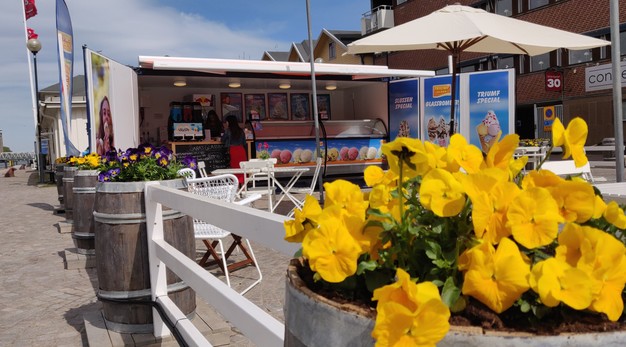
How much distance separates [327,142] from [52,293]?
8545mm

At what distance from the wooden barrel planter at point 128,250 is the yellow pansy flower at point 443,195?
2.58 meters

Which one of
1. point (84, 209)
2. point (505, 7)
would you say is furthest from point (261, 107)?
point (505, 7)

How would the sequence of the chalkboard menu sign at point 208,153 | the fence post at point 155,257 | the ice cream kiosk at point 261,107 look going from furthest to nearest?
the chalkboard menu sign at point 208,153
the ice cream kiosk at point 261,107
the fence post at point 155,257

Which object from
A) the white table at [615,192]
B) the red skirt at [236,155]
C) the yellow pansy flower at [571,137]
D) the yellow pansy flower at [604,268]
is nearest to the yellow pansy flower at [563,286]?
the yellow pansy flower at [604,268]

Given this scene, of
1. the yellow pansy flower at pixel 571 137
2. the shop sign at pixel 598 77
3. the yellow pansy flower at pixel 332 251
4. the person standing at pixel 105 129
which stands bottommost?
the yellow pansy flower at pixel 332 251

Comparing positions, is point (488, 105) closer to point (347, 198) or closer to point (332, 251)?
point (347, 198)

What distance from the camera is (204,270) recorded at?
229 centimetres

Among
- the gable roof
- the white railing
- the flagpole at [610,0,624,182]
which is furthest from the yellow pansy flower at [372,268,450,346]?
the gable roof

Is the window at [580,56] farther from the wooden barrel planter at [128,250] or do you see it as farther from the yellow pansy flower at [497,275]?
the yellow pansy flower at [497,275]

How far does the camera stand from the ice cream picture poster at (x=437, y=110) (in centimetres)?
1188

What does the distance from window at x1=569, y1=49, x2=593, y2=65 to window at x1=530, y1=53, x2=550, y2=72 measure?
1190 mm

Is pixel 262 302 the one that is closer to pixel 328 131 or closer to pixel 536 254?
pixel 536 254

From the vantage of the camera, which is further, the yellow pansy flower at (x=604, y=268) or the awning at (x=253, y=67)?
the awning at (x=253, y=67)

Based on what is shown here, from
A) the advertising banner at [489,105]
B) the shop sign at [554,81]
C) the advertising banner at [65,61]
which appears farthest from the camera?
the shop sign at [554,81]
